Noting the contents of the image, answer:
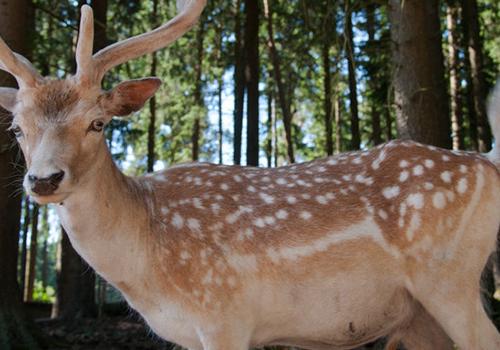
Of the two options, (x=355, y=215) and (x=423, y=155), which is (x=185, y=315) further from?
(x=423, y=155)

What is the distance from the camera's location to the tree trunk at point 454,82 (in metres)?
14.1

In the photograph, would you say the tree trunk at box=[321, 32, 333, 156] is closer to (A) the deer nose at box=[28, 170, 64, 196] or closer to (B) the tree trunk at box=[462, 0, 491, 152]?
(B) the tree trunk at box=[462, 0, 491, 152]

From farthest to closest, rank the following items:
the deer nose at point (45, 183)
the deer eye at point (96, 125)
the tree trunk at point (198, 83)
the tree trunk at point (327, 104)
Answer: the tree trunk at point (198, 83) → the tree trunk at point (327, 104) → the deer eye at point (96, 125) → the deer nose at point (45, 183)

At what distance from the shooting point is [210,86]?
22484 millimetres

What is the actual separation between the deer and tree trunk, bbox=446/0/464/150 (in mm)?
9217

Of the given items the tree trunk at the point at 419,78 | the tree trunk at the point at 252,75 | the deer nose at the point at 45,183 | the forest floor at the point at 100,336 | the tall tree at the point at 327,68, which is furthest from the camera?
the tree trunk at the point at 252,75

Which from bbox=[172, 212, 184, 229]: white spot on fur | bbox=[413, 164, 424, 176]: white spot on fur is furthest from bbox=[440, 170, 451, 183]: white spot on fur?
bbox=[172, 212, 184, 229]: white spot on fur

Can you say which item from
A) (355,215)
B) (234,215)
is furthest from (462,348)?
(234,215)

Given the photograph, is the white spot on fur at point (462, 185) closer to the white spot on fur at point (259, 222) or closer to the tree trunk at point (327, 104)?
the white spot on fur at point (259, 222)

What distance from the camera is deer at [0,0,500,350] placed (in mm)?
4352

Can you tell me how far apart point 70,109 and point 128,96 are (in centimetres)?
50

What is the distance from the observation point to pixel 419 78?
7176 millimetres

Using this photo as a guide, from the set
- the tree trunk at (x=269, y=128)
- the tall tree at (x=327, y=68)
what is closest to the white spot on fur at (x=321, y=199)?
the tall tree at (x=327, y=68)

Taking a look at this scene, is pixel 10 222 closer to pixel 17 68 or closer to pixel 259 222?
pixel 17 68
